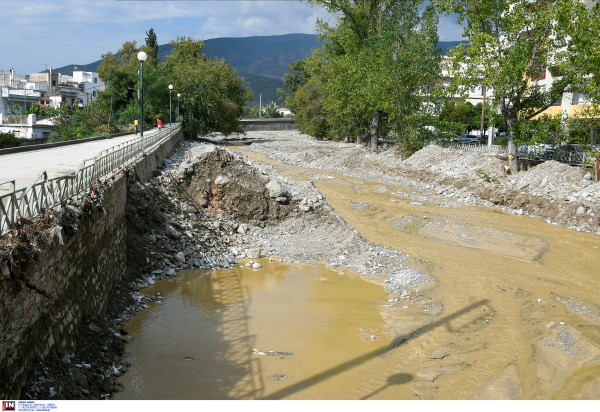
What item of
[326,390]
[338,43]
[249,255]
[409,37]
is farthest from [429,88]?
[326,390]

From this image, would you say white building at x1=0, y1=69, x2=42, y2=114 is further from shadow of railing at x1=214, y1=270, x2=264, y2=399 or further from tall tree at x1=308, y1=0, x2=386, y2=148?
shadow of railing at x1=214, y1=270, x2=264, y2=399

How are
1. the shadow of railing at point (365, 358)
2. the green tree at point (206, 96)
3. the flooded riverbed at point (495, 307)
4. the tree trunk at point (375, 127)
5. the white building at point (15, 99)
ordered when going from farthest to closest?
the white building at point (15, 99) → the green tree at point (206, 96) → the tree trunk at point (375, 127) → the flooded riverbed at point (495, 307) → the shadow of railing at point (365, 358)

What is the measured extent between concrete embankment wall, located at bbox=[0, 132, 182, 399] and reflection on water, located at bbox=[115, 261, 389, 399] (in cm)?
122

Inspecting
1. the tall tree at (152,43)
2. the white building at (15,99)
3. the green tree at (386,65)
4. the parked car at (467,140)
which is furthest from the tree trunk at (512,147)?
the tall tree at (152,43)

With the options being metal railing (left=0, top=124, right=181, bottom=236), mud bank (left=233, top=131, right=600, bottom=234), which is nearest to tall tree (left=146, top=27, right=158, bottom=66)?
mud bank (left=233, top=131, right=600, bottom=234)

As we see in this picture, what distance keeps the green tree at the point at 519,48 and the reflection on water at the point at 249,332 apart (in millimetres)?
18115

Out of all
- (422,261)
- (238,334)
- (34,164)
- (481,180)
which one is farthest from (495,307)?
(481,180)

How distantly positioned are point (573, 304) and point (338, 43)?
123 ft

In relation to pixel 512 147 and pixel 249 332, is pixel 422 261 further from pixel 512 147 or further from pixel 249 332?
pixel 512 147

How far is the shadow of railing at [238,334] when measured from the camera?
8.14m

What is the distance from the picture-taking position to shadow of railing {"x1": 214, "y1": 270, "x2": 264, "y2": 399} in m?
8.14

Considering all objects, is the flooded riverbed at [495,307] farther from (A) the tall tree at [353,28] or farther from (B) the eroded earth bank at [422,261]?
(A) the tall tree at [353,28]

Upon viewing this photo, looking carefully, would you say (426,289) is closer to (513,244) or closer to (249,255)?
(249,255)

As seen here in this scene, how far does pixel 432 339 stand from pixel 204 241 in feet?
25.6
